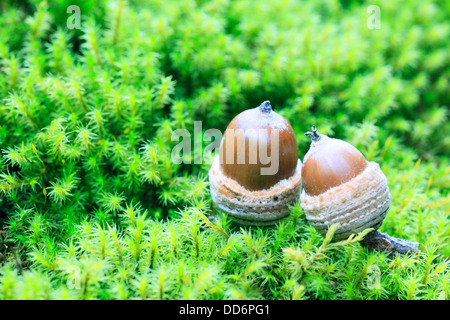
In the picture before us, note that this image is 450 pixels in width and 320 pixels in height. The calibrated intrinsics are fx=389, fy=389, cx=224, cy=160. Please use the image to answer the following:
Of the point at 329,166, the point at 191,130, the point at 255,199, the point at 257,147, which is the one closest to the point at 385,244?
the point at 329,166

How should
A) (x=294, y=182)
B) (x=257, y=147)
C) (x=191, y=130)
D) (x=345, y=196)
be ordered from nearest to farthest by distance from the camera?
1. (x=345, y=196)
2. (x=257, y=147)
3. (x=294, y=182)
4. (x=191, y=130)

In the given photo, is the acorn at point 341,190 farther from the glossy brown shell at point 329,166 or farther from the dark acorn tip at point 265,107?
the dark acorn tip at point 265,107

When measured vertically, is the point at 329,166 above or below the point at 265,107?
below

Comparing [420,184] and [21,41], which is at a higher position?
[21,41]

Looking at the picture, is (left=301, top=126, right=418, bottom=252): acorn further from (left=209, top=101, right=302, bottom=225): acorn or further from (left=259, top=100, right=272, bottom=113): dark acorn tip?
(left=259, top=100, right=272, bottom=113): dark acorn tip

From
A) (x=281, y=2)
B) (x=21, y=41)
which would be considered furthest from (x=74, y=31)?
(x=281, y=2)

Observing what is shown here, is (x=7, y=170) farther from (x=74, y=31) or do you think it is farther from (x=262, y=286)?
(x=262, y=286)

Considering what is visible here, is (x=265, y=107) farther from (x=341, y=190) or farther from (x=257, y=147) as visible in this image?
(x=341, y=190)

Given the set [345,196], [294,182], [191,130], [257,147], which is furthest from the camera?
[191,130]
